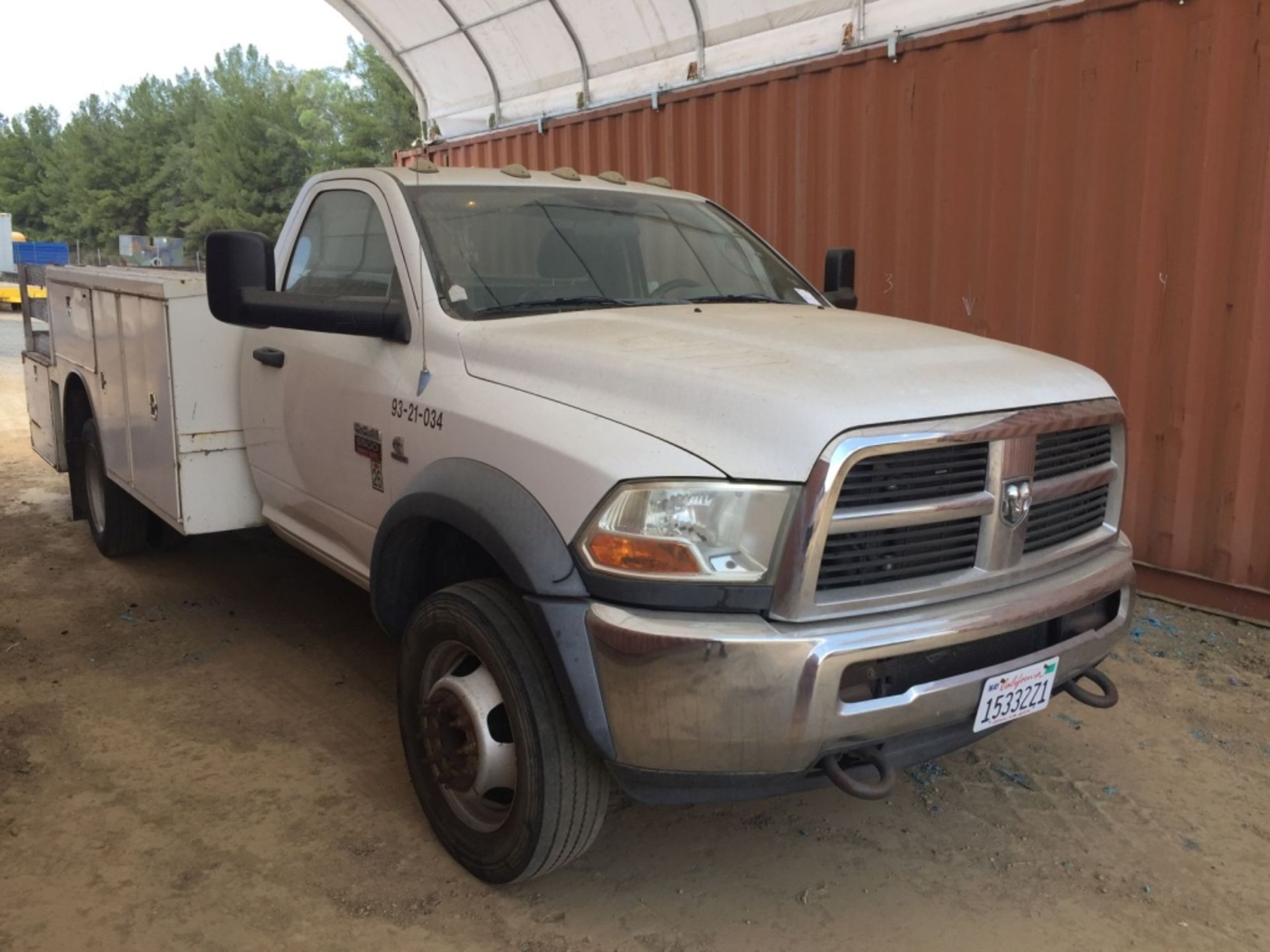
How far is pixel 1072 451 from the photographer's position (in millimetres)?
2795

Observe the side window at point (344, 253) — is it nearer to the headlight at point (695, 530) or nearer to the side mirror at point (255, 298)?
the side mirror at point (255, 298)

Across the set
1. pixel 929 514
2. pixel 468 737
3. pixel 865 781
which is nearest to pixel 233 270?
pixel 468 737

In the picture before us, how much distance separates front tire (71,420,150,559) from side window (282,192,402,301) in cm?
212

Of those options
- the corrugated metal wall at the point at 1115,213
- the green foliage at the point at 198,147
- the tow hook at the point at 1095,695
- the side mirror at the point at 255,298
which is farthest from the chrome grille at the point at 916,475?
the green foliage at the point at 198,147

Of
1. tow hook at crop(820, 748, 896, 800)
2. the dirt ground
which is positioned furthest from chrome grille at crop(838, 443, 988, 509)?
the dirt ground

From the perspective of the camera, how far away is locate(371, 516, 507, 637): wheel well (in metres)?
3.06

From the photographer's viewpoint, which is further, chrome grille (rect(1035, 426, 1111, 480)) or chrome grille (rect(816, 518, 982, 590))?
chrome grille (rect(1035, 426, 1111, 480))

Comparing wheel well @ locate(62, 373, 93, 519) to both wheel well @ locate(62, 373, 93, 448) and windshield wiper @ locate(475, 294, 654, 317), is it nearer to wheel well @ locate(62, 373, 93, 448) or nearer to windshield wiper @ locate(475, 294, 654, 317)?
wheel well @ locate(62, 373, 93, 448)

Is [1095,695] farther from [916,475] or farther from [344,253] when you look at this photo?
[344,253]

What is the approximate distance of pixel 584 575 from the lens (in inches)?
93.7

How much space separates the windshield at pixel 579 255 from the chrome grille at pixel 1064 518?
1347 millimetres

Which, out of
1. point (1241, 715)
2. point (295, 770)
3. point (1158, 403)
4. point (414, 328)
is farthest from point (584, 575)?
point (1158, 403)

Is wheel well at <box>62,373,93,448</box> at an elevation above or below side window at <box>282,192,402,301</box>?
below

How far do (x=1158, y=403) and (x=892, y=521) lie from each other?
3.38 m
